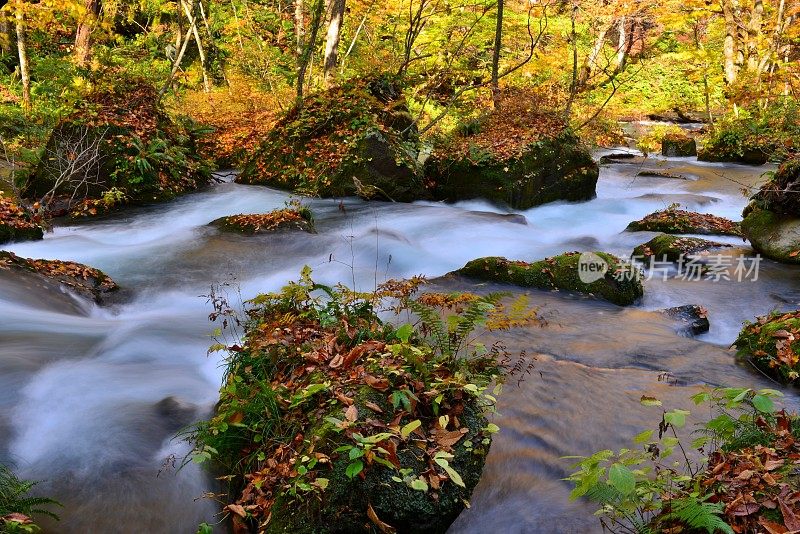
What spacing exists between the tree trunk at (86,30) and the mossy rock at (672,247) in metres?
14.1

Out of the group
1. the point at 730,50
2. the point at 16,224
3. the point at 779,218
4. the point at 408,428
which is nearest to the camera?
the point at 408,428

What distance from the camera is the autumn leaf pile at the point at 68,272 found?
695 centimetres

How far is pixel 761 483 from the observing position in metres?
2.63

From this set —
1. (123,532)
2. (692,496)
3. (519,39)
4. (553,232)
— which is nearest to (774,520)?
(692,496)

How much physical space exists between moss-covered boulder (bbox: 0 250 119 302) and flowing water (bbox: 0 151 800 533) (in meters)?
0.29

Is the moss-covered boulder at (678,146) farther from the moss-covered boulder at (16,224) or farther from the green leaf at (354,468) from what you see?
the green leaf at (354,468)

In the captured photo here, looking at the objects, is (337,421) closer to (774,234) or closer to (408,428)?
(408,428)

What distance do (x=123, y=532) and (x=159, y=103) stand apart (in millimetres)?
12566

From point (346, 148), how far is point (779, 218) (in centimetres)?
838

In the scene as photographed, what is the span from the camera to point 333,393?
11.8 feet

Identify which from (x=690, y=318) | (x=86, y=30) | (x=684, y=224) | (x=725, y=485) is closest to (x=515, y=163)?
(x=684, y=224)

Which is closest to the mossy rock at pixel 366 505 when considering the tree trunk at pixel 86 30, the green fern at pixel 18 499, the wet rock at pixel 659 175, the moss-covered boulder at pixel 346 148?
the green fern at pixel 18 499

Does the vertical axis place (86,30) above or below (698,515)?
above

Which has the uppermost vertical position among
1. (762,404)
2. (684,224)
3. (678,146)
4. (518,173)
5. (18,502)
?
(678,146)
